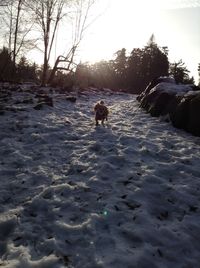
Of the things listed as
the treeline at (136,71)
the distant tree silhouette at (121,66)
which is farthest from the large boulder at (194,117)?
the distant tree silhouette at (121,66)

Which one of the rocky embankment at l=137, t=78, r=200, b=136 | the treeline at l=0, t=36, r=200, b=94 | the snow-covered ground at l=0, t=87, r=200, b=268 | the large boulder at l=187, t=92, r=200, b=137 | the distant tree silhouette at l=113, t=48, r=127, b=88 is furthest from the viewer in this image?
the distant tree silhouette at l=113, t=48, r=127, b=88

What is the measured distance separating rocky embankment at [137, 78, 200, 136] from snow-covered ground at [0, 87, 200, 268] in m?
0.94

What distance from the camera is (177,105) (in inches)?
500

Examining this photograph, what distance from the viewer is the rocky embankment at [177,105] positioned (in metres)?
11.1

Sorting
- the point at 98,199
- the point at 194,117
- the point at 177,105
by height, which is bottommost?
the point at 98,199

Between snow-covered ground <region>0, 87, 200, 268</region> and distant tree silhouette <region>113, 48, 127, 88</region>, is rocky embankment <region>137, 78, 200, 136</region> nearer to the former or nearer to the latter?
snow-covered ground <region>0, 87, 200, 268</region>

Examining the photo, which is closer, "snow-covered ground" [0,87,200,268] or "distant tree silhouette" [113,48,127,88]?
"snow-covered ground" [0,87,200,268]

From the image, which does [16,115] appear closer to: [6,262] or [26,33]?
[6,262]

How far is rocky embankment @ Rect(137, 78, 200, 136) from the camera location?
11.1m

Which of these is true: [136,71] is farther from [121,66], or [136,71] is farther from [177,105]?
[177,105]

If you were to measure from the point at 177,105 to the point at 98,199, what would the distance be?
7794mm

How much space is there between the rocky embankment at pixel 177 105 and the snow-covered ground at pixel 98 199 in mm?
938

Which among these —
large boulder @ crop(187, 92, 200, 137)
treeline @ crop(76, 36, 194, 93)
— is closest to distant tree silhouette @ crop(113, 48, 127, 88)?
treeline @ crop(76, 36, 194, 93)

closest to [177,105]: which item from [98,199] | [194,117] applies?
[194,117]
